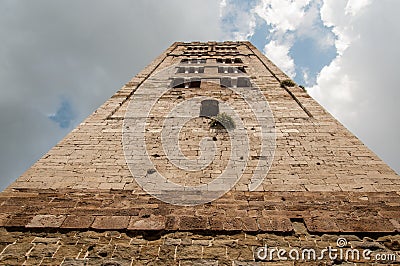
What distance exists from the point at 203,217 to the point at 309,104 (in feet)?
20.4

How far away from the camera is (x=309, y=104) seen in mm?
9242

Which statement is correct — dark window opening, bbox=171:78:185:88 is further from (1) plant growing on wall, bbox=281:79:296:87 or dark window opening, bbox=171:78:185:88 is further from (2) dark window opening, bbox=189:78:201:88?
(1) plant growing on wall, bbox=281:79:296:87

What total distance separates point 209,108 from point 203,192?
14.7 feet

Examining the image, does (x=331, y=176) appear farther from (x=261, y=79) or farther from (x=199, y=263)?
(x=261, y=79)

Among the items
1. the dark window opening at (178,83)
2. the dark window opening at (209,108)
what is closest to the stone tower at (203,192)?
the dark window opening at (209,108)

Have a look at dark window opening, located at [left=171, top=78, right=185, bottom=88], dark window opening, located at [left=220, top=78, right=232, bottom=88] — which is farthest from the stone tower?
dark window opening, located at [left=220, top=78, right=232, bottom=88]

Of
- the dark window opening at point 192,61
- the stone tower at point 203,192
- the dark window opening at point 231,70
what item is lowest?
the stone tower at point 203,192

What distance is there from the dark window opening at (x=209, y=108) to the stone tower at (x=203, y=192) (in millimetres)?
53

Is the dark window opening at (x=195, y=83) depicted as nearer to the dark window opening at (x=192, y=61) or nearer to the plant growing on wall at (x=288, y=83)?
the plant growing on wall at (x=288, y=83)

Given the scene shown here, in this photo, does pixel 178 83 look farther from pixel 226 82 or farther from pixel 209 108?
pixel 209 108

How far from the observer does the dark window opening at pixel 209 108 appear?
9.04 metres

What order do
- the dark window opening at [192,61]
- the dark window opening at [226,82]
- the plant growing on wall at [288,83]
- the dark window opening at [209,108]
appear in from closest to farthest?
the dark window opening at [209,108]
the plant growing on wall at [288,83]
the dark window opening at [226,82]
the dark window opening at [192,61]

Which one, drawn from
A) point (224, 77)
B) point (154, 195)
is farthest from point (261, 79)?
point (154, 195)

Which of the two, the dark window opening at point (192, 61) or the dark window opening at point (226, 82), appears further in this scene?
the dark window opening at point (192, 61)
